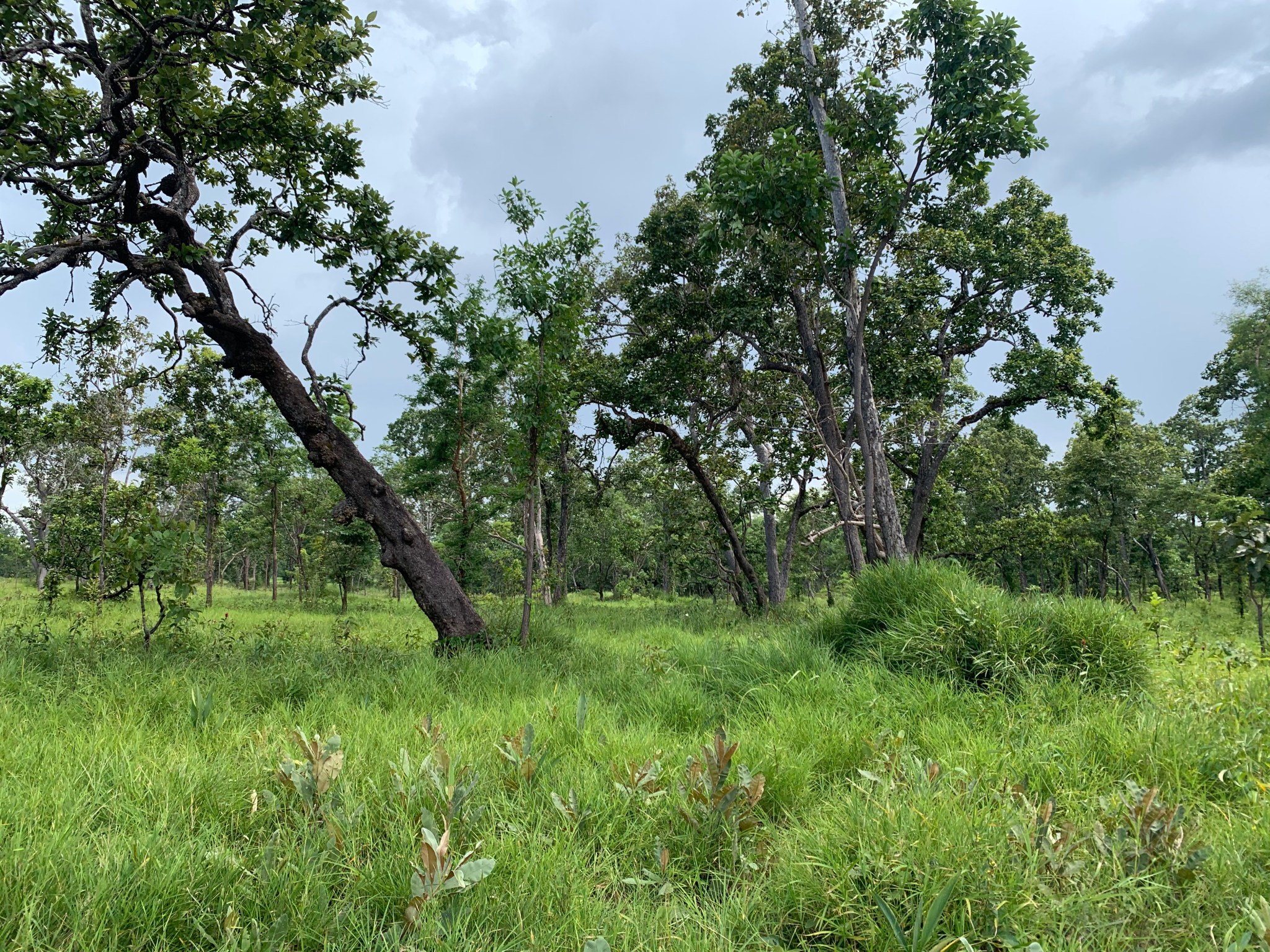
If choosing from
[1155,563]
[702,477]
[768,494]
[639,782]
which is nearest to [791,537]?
[768,494]

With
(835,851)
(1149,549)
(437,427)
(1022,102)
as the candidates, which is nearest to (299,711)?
(835,851)

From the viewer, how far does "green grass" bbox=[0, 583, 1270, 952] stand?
1.83 metres

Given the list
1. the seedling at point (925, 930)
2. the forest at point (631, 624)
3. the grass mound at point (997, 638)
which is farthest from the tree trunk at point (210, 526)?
the seedling at point (925, 930)

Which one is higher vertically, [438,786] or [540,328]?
[540,328]

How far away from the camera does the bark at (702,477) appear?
37.1 ft

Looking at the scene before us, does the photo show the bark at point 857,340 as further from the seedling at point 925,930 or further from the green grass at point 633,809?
the seedling at point 925,930

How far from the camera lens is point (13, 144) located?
18.4 feet

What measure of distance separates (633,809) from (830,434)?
9098mm

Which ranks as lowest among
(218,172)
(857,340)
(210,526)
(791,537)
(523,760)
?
(523,760)

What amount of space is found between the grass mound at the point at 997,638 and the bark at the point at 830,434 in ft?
5.76

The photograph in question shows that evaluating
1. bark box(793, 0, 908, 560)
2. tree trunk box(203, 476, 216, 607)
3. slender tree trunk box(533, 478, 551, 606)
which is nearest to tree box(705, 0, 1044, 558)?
bark box(793, 0, 908, 560)

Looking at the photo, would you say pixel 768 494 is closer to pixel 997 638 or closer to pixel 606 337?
pixel 606 337

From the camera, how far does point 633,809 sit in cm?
262

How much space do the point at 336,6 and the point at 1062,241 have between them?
16.8 meters
